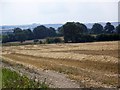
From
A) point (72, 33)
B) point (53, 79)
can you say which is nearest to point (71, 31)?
point (72, 33)

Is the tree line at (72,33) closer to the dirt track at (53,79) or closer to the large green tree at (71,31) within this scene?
the large green tree at (71,31)

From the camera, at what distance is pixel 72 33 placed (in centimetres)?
10106

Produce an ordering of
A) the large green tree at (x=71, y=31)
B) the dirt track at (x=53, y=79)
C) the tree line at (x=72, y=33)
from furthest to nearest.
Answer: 1. the large green tree at (x=71, y=31)
2. the tree line at (x=72, y=33)
3. the dirt track at (x=53, y=79)

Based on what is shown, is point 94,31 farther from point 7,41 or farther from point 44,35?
point 7,41

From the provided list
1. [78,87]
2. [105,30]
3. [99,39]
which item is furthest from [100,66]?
[105,30]

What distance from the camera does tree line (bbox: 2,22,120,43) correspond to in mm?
92738

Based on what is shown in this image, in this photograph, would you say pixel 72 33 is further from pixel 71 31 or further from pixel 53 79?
pixel 53 79

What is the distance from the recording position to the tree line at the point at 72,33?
304ft

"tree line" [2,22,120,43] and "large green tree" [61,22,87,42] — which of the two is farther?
"large green tree" [61,22,87,42]

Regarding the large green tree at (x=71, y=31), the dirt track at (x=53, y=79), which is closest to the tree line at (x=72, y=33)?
the large green tree at (x=71, y=31)

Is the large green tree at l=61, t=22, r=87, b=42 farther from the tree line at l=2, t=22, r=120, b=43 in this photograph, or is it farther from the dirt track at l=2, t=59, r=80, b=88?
the dirt track at l=2, t=59, r=80, b=88

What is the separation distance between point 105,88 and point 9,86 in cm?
623

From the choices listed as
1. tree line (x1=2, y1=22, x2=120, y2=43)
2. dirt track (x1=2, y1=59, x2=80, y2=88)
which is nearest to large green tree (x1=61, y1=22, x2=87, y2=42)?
tree line (x1=2, y1=22, x2=120, y2=43)

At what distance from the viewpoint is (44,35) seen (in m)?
139
